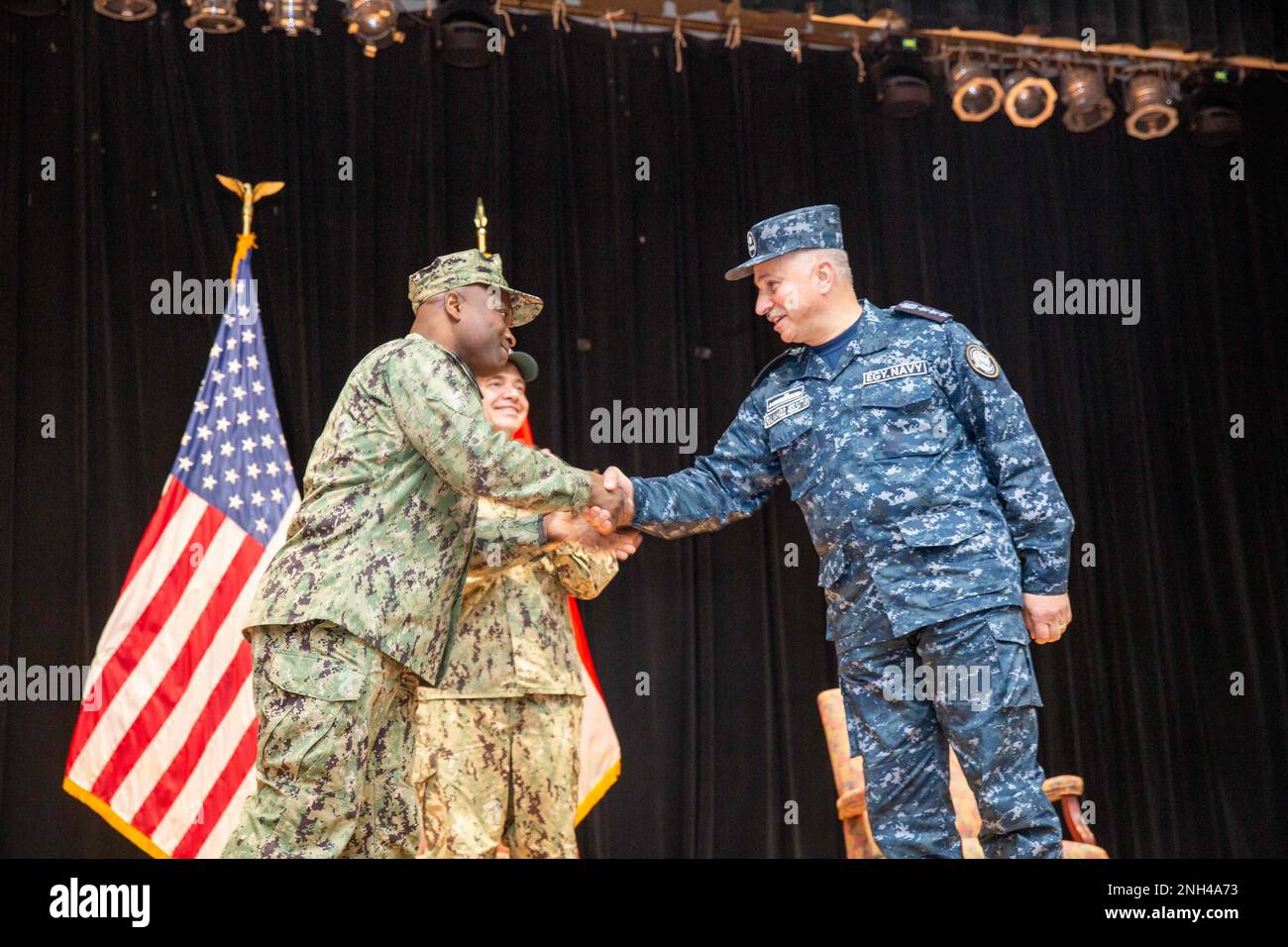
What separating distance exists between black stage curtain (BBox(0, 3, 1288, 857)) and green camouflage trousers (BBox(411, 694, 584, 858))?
1920 mm

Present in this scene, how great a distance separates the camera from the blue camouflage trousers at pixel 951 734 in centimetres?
276

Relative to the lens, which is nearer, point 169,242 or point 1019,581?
point 1019,581

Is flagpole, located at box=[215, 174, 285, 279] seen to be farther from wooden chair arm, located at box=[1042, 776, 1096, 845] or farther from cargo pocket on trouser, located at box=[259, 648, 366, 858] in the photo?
wooden chair arm, located at box=[1042, 776, 1096, 845]

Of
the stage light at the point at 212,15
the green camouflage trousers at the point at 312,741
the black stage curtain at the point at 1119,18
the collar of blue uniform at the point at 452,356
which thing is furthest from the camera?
the black stage curtain at the point at 1119,18

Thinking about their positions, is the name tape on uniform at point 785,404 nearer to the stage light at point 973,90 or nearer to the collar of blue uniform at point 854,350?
the collar of blue uniform at point 854,350

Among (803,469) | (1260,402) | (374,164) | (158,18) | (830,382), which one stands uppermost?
(158,18)

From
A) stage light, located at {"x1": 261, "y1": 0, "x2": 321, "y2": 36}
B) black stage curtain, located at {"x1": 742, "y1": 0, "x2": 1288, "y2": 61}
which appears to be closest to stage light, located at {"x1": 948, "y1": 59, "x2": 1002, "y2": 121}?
black stage curtain, located at {"x1": 742, "y1": 0, "x2": 1288, "y2": 61}

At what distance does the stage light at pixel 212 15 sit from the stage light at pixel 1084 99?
3.97m

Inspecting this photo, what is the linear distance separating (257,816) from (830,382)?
168 centimetres

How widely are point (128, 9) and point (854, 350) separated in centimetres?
365

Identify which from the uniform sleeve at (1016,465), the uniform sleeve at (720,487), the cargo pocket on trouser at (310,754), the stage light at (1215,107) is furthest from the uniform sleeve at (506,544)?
the stage light at (1215,107)

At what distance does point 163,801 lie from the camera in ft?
15.3
